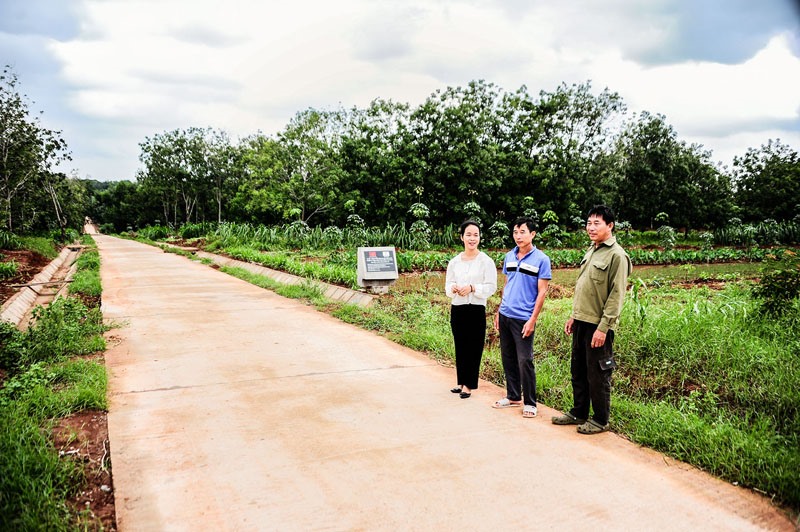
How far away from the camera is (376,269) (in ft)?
29.6

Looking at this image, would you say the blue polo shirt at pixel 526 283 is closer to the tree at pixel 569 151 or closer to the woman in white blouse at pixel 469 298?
the woman in white blouse at pixel 469 298

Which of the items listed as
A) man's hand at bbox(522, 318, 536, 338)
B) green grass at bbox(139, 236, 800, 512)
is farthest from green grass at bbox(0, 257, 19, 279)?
man's hand at bbox(522, 318, 536, 338)

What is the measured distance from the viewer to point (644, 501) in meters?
2.84

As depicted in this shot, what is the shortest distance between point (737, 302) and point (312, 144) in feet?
70.3

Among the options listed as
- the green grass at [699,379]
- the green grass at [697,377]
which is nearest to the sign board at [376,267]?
the green grass at [697,377]

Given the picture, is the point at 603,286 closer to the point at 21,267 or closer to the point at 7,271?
the point at 7,271

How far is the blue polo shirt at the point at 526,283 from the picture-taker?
13.4ft

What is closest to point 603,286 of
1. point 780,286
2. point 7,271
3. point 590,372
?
point 590,372

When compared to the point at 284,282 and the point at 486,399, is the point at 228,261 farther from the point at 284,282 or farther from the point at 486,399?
the point at 486,399

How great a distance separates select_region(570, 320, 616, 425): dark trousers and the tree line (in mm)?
15952

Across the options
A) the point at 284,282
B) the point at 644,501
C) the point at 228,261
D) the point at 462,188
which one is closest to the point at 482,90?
the point at 462,188

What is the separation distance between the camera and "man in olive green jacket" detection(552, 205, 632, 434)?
11.8ft

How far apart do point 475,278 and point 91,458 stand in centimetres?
309

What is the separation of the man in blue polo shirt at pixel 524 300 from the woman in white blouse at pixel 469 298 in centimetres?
24
